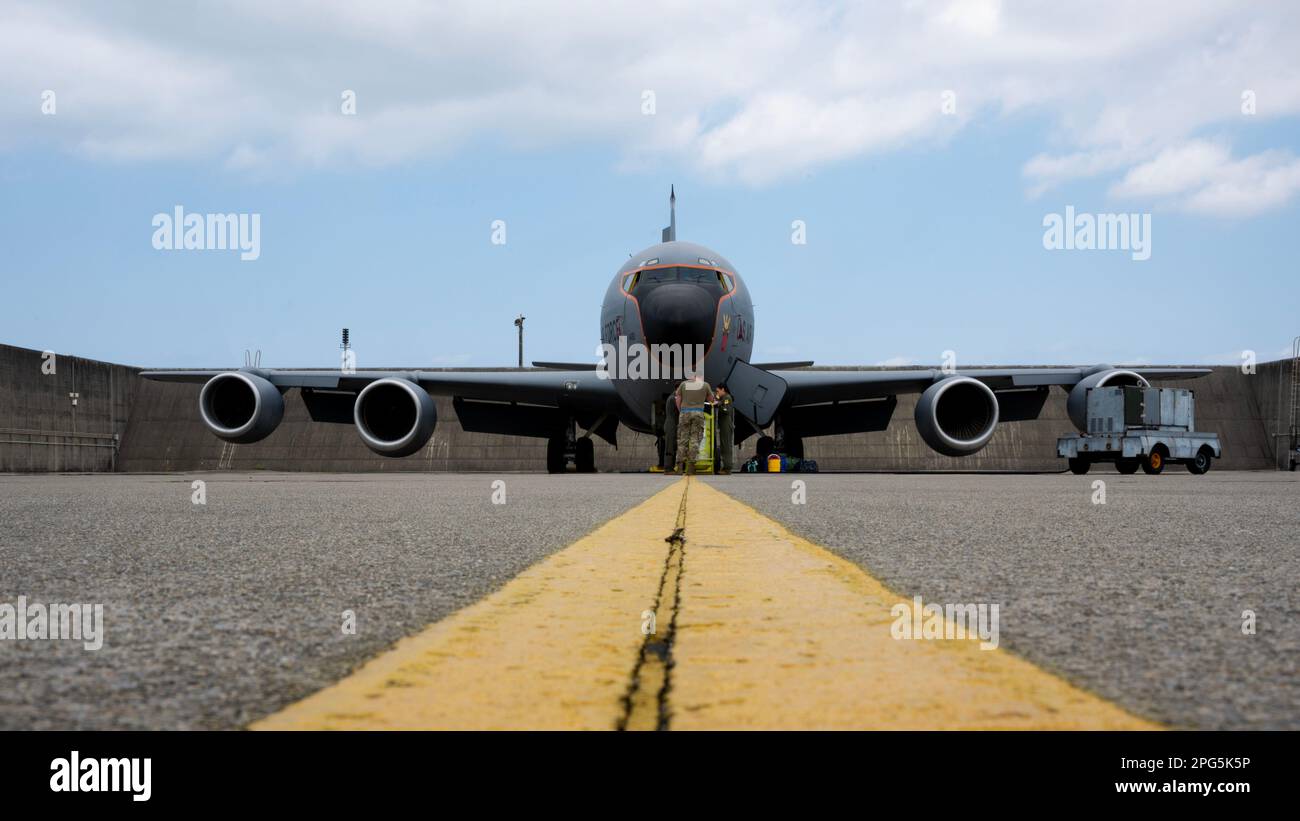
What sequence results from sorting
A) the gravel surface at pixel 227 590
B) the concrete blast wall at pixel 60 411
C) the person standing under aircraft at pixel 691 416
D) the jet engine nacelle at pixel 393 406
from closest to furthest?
the gravel surface at pixel 227 590 < the person standing under aircraft at pixel 691 416 < the jet engine nacelle at pixel 393 406 < the concrete blast wall at pixel 60 411

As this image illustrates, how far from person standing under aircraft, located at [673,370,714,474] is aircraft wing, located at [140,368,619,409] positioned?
359cm

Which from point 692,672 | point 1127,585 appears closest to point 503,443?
point 1127,585

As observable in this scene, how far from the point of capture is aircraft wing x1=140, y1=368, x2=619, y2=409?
15.9 m

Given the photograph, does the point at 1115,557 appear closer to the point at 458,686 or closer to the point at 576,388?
the point at 458,686

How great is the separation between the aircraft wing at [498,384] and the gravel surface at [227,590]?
10526 millimetres

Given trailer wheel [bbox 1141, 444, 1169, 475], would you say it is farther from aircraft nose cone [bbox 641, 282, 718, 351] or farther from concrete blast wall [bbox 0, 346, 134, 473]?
concrete blast wall [bbox 0, 346, 134, 473]

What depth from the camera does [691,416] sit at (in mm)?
12125

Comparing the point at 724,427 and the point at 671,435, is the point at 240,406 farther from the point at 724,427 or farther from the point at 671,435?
the point at 724,427

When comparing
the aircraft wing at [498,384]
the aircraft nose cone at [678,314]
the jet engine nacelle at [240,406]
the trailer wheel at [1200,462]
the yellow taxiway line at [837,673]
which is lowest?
the yellow taxiway line at [837,673]

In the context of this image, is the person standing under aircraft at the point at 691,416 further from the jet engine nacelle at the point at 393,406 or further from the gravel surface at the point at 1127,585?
the gravel surface at the point at 1127,585

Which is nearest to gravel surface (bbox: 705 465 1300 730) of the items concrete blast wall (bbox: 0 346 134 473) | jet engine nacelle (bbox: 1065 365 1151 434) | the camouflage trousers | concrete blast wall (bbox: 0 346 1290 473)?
the camouflage trousers

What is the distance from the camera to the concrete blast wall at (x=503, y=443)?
86.0 feet

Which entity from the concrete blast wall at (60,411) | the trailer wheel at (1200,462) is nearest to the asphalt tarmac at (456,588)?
the trailer wheel at (1200,462)
